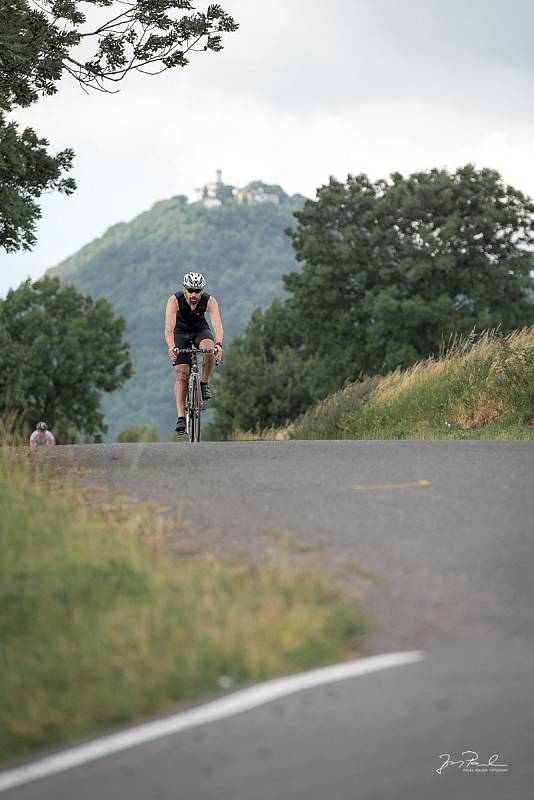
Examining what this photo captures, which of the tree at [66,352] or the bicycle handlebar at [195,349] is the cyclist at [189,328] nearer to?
the bicycle handlebar at [195,349]

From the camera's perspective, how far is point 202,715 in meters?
4.66

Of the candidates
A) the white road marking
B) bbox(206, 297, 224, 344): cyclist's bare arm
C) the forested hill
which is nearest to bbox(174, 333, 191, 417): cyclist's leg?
bbox(206, 297, 224, 344): cyclist's bare arm

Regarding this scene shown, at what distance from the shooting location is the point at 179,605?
18.8 feet

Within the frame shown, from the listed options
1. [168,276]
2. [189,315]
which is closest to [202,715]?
[189,315]

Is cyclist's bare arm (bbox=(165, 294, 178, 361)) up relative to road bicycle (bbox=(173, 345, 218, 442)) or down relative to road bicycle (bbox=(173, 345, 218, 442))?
up

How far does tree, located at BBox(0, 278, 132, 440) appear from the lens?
235ft

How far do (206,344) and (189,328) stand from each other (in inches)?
15.4

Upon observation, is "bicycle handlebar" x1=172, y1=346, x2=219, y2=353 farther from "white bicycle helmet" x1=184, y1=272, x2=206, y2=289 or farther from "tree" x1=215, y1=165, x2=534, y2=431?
"tree" x1=215, y1=165, x2=534, y2=431

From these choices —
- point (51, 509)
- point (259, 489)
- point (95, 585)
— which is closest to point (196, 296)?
point (259, 489)

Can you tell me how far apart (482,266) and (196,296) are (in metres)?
45.3

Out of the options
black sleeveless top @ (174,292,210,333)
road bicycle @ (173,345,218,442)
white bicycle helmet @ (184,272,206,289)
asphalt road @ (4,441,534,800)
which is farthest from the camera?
road bicycle @ (173,345,218,442)

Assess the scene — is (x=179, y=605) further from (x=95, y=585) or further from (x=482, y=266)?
(x=482, y=266)

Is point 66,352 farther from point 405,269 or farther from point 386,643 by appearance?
point 386,643

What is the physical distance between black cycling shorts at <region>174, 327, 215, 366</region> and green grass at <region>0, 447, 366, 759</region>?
767cm
